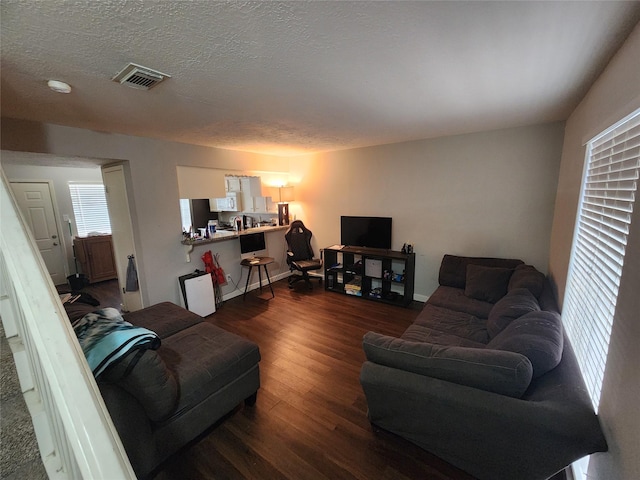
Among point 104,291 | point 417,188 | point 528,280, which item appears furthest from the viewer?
point 104,291

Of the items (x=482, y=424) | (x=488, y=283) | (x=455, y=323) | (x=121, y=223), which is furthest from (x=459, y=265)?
(x=121, y=223)

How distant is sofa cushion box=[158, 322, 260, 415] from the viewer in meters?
1.69

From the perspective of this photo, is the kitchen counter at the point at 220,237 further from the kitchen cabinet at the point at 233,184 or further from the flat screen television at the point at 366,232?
the flat screen television at the point at 366,232

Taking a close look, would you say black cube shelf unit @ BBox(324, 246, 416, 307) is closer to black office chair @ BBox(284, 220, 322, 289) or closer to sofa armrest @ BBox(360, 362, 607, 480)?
black office chair @ BBox(284, 220, 322, 289)

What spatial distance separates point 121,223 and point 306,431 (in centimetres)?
354

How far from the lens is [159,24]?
3.62ft

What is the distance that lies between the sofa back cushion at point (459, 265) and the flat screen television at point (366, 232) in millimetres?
960

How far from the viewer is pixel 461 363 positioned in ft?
4.65

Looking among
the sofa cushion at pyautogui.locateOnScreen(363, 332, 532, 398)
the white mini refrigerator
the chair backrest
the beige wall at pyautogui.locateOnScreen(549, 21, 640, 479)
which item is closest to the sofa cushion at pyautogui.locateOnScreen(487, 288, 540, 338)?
the sofa cushion at pyautogui.locateOnScreen(363, 332, 532, 398)

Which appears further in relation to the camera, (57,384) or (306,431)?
(306,431)

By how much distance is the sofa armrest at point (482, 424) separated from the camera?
3.73 ft

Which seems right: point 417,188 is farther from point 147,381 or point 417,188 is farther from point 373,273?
point 147,381

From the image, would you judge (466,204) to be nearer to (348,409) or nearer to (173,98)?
(348,409)

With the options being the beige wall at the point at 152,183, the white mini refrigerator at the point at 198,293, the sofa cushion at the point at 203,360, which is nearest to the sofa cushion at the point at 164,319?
the sofa cushion at the point at 203,360
